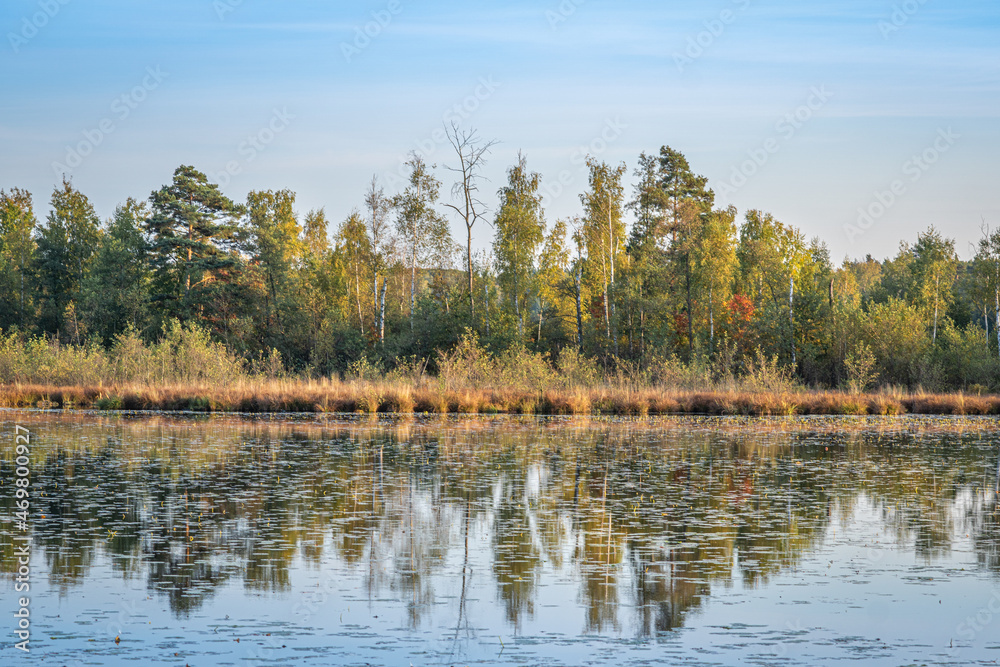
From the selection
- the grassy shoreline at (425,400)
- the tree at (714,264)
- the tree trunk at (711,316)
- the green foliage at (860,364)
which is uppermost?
the tree at (714,264)

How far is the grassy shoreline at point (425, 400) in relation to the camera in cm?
3209

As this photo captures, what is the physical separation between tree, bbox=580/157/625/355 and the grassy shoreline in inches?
632

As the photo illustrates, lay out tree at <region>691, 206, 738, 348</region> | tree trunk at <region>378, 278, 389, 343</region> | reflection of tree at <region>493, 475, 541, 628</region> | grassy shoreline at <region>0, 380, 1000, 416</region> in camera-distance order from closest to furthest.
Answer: reflection of tree at <region>493, 475, 541, 628</region>
grassy shoreline at <region>0, 380, 1000, 416</region>
tree at <region>691, 206, 738, 348</region>
tree trunk at <region>378, 278, 389, 343</region>

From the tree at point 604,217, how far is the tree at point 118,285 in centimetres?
2345

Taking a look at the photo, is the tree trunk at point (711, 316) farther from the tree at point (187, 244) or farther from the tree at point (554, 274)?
the tree at point (187, 244)

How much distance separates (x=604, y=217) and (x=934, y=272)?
61.9 ft

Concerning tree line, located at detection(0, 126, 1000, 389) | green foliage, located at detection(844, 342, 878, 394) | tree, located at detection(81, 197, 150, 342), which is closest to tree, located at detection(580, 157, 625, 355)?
tree line, located at detection(0, 126, 1000, 389)

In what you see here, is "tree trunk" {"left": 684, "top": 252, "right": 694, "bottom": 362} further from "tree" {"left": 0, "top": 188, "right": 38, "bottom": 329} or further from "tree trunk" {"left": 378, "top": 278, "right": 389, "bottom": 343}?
"tree" {"left": 0, "top": 188, "right": 38, "bottom": 329}

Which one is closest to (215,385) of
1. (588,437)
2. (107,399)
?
(107,399)

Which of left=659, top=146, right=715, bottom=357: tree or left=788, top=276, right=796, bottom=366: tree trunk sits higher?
left=659, top=146, right=715, bottom=357: tree

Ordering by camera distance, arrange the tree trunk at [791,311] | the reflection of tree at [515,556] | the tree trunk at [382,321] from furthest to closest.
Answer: the tree trunk at [382,321]
the tree trunk at [791,311]
the reflection of tree at [515,556]

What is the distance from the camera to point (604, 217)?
167 ft

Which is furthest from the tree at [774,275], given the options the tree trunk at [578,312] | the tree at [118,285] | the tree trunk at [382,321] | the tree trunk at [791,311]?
the tree at [118,285]

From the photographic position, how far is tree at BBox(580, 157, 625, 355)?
5044cm
